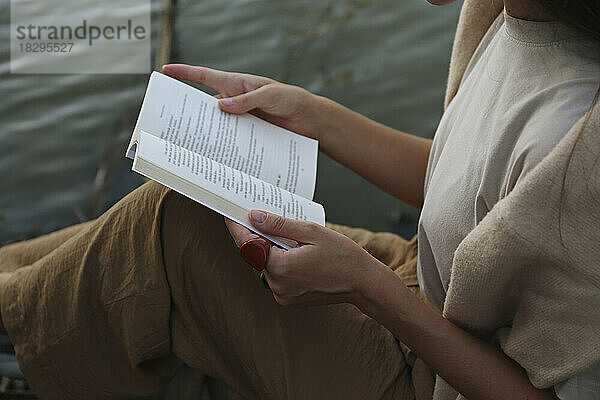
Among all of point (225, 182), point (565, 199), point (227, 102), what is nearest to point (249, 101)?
point (227, 102)

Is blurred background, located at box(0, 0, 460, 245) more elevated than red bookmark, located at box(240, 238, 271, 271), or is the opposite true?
red bookmark, located at box(240, 238, 271, 271)

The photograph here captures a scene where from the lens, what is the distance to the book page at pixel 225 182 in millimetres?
834

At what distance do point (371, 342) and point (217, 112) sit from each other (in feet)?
1.22

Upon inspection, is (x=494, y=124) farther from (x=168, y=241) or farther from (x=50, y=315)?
(x=50, y=315)

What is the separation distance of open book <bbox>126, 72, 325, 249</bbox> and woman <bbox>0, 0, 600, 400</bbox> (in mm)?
33

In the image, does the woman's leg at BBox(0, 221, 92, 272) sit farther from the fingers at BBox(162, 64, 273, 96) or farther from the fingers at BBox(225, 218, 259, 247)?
the fingers at BBox(225, 218, 259, 247)

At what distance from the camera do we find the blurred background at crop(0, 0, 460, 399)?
1745 mm

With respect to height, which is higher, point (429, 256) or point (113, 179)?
point (429, 256)

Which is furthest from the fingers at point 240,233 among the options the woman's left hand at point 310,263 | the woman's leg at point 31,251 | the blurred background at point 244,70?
the blurred background at point 244,70

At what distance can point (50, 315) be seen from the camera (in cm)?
104

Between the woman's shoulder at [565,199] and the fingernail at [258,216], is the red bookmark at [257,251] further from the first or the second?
the woman's shoulder at [565,199]

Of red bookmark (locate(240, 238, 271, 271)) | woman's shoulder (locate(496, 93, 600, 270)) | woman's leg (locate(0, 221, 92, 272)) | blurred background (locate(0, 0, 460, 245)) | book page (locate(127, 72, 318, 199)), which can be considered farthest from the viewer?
blurred background (locate(0, 0, 460, 245))

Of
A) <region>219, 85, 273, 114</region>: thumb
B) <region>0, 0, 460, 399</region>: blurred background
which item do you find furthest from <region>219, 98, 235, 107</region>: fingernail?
<region>0, 0, 460, 399</region>: blurred background

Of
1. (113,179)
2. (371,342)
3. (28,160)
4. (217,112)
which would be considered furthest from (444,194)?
(28,160)
